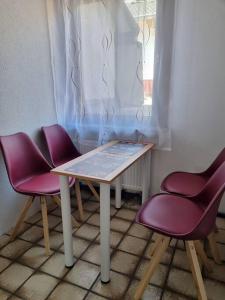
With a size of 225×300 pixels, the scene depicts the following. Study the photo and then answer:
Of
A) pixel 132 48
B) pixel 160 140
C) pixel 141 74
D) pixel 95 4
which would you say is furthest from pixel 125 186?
pixel 95 4

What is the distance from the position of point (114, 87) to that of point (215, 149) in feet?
3.53

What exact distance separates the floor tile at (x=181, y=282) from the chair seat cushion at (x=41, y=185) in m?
0.94

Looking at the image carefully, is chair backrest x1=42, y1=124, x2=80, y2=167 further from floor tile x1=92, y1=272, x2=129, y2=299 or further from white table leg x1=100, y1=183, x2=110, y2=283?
floor tile x1=92, y1=272, x2=129, y2=299

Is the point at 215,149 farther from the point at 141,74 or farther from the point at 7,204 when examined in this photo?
the point at 7,204

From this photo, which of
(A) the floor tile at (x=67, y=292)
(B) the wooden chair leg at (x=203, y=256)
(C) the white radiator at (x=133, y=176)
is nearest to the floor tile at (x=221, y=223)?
(B) the wooden chair leg at (x=203, y=256)

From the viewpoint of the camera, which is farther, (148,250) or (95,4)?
(95,4)

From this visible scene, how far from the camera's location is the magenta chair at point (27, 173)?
1.63 m

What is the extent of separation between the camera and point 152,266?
48.2 inches

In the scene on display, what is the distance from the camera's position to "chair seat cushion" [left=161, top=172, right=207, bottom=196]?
64.0 inches

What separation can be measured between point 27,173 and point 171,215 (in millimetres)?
1251

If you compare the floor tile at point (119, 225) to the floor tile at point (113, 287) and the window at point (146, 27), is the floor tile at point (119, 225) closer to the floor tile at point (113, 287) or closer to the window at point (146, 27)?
the floor tile at point (113, 287)

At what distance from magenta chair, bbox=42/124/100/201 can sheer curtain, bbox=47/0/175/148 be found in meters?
0.15

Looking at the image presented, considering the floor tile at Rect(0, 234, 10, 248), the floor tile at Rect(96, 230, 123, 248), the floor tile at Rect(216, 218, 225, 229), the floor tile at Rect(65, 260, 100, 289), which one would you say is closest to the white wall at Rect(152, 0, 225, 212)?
the floor tile at Rect(216, 218, 225, 229)

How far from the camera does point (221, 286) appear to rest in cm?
138
